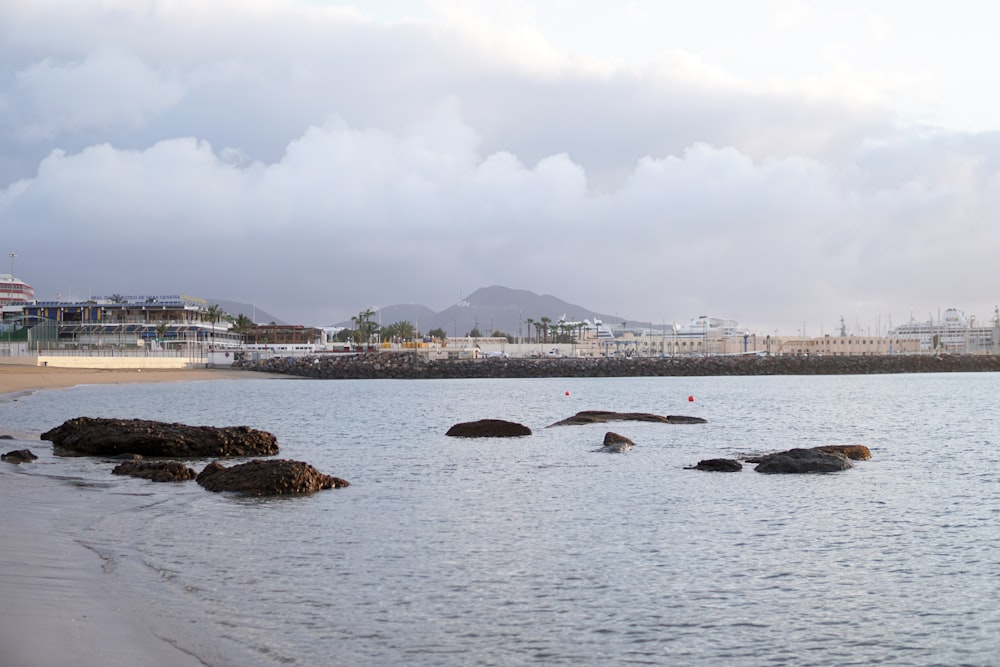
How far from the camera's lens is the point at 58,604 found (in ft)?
29.9

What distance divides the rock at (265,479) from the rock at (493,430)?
15448 mm

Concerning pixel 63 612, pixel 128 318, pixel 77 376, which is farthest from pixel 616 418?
pixel 128 318

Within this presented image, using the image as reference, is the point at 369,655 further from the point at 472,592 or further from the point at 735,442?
the point at 735,442

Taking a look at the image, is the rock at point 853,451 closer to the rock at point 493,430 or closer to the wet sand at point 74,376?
the rock at point 493,430

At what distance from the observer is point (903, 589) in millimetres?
11539

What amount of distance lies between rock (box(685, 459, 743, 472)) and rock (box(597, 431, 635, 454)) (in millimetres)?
4669

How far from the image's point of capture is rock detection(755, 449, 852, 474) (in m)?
23.1

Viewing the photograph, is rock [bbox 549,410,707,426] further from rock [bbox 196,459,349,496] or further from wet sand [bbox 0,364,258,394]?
wet sand [bbox 0,364,258,394]

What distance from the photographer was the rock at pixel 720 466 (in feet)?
77.4

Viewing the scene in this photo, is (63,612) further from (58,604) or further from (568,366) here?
(568,366)

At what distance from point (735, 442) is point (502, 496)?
52.9 feet

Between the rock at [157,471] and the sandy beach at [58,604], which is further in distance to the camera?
the rock at [157,471]

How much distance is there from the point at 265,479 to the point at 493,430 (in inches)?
671

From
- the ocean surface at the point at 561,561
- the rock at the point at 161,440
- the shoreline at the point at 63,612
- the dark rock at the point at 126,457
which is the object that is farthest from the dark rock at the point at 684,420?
the shoreline at the point at 63,612
